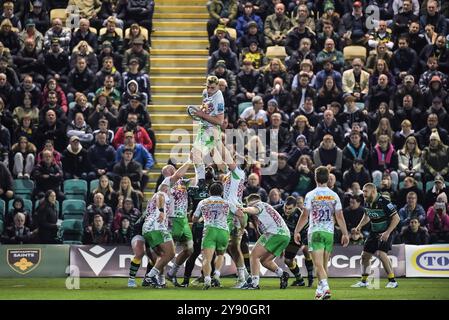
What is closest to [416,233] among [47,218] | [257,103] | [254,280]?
[257,103]

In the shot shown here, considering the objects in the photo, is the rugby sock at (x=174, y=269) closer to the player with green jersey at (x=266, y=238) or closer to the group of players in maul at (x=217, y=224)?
the group of players in maul at (x=217, y=224)

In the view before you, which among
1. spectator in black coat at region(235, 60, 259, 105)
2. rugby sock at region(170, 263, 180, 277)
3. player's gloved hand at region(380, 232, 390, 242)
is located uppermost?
spectator in black coat at region(235, 60, 259, 105)

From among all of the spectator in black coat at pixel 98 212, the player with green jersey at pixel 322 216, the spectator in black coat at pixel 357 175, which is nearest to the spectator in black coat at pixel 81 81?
the spectator in black coat at pixel 98 212

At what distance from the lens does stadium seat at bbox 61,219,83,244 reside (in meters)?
27.8

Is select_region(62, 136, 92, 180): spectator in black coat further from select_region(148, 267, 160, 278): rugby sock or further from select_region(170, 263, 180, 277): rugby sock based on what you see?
select_region(148, 267, 160, 278): rugby sock

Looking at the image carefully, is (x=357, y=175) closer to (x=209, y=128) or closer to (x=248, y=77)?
(x=248, y=77)

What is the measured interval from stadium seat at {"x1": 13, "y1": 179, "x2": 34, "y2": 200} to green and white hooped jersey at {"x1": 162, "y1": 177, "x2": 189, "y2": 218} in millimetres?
5865

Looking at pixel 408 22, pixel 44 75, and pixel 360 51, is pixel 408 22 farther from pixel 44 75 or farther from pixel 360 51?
pixel 44 75

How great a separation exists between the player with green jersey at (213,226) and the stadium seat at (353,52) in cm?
974

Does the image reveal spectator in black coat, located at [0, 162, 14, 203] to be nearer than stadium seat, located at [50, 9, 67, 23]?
Yes

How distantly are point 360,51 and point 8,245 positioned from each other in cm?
1029

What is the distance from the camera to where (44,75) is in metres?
31.0

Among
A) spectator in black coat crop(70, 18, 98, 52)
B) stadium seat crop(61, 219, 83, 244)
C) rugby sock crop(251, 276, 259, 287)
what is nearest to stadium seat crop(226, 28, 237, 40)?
spectator in black coat crop(70, 18, 98, 52)

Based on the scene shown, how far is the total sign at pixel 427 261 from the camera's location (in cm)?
2658
